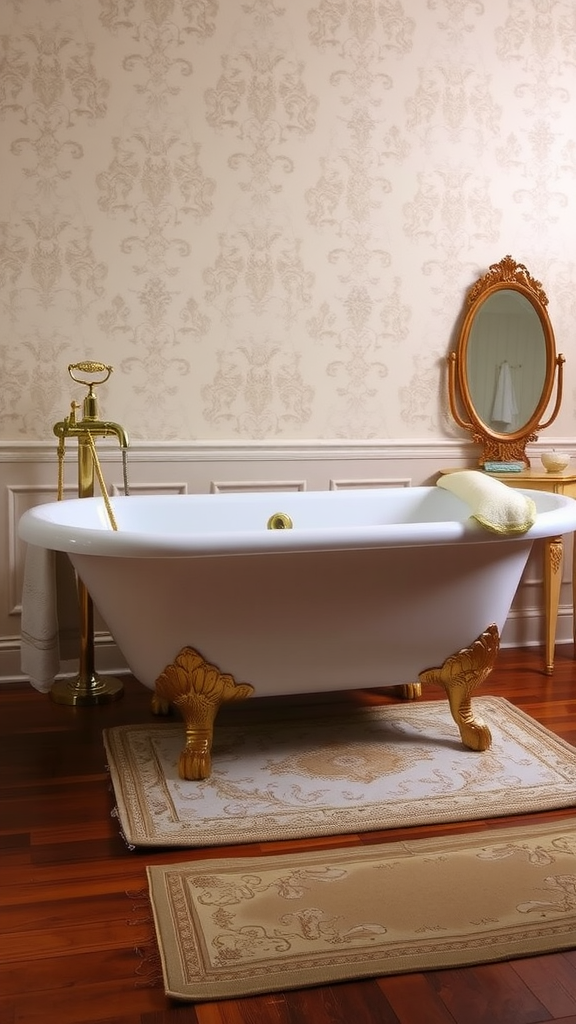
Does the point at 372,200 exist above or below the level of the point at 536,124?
below

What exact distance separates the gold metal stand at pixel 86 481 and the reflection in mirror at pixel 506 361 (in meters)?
1.42

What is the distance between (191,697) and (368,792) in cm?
50

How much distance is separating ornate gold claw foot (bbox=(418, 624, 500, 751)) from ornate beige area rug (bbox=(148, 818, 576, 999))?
1.65ft

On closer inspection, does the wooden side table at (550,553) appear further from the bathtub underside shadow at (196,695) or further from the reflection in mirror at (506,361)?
the bathtub underside shadow at (196,695)

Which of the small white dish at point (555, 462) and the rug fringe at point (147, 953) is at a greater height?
the small white dish at point (555, 462)

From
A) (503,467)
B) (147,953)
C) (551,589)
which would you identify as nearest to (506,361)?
(503,467)

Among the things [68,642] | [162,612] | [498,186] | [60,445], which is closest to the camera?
[162,612]

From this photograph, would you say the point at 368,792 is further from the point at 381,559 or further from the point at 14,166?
the point at 14,166

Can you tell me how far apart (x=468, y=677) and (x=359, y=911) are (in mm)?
935

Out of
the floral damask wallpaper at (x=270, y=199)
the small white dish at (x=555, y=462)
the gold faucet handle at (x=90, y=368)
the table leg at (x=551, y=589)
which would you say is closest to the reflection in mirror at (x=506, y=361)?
the floral damask wallpaper at (x=270, y=199)

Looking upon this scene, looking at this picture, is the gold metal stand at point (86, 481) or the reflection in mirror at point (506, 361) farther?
the reflection in mirror at point (506, 361)

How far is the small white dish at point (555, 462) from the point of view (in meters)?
3.44

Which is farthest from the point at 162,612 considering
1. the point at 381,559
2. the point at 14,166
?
the point at 14,166

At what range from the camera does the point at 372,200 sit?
11.3 feet
